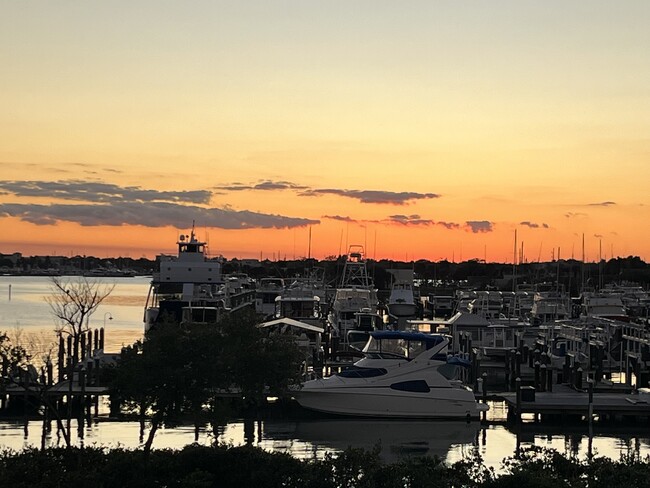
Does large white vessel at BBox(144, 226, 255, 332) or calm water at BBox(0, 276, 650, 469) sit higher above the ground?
large white vessel at BBox(144, 226, 255, 332)

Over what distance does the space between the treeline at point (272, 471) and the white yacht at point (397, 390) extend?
57.7ft

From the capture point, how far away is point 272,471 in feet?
65.9

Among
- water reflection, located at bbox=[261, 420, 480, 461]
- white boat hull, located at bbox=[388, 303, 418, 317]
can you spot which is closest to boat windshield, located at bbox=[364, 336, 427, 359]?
water reflection, located at bbox=[261, 420, 480, 461]

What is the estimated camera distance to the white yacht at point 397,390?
38.9 meters

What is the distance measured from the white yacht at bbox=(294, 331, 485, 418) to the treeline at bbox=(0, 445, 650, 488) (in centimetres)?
1757

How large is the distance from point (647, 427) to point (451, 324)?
86.4ft

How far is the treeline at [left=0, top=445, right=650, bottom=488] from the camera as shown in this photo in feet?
62.2

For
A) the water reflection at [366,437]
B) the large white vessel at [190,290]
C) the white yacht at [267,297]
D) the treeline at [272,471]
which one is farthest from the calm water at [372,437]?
the white yacht at [267,297]

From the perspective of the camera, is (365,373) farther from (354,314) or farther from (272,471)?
(354,314)

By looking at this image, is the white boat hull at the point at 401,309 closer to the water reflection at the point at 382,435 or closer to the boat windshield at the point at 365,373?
the boat windshield at the point at 365,373

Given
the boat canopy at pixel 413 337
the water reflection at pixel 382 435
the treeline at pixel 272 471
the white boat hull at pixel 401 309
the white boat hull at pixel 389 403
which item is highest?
the boat canopy at pixel 413 337

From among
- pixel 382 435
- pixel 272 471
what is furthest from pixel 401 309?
pixel 272 471

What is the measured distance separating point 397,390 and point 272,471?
19.7 meters

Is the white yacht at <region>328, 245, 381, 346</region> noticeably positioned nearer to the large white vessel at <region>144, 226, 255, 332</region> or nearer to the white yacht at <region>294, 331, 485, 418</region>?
the large white vessel at <region>144, 226, 255, 332</region>
